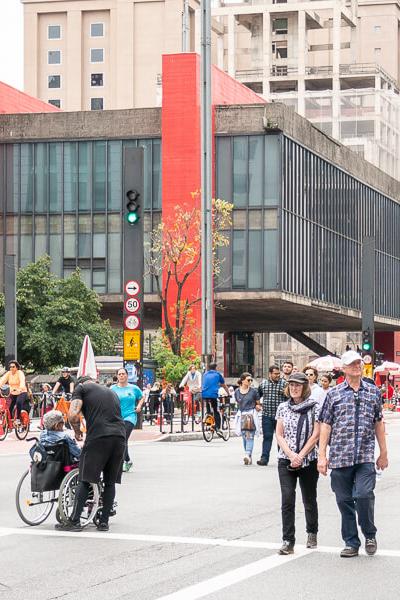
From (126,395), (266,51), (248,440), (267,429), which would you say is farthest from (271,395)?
(266,51)

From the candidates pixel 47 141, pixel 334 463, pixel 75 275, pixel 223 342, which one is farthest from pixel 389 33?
pixel 334 463

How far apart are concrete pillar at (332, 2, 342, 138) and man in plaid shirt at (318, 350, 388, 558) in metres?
113

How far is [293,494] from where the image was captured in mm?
11812

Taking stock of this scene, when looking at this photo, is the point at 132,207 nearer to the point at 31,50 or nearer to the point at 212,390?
the point at 212,390

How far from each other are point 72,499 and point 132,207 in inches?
699

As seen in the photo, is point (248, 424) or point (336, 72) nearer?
point (248, 424)

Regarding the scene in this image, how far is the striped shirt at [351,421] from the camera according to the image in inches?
448

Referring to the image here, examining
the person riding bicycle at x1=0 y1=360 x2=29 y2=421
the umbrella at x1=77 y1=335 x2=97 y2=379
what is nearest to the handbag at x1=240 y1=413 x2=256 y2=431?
the umbrella at x1=77 y1=335 x2=97 y2=379

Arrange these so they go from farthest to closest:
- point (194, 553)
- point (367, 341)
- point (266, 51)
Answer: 1. point (266, 51)
2. point (367, 341)
3. point (194, 553)

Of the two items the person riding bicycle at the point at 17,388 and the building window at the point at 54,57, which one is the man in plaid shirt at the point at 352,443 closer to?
the person riding bicycle at the point at 17,388

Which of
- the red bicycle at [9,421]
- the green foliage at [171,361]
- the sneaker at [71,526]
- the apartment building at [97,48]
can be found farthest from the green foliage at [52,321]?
the apartment building at [97,48]

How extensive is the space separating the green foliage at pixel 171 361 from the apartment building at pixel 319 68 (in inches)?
2552

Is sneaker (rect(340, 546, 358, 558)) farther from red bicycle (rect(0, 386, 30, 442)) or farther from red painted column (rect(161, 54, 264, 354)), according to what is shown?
red painted column (rect(161, 54, 264, 354))

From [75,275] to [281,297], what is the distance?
1206 centimetres
